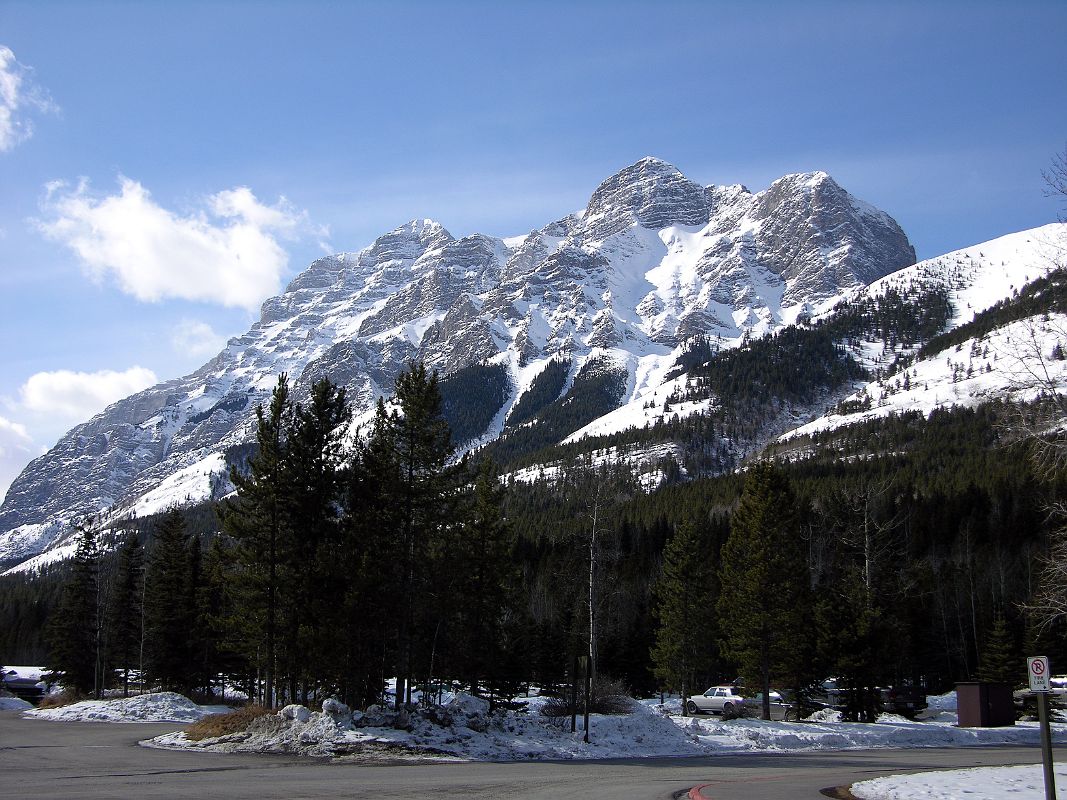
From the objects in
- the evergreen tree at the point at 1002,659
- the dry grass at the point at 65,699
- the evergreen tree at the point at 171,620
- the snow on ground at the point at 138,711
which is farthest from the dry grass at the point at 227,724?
the evergreen tree at the point at 1002,659

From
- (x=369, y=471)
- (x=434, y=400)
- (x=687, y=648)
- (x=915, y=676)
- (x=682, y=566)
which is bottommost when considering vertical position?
(x=915, y=676)

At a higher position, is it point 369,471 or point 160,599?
point 369,471

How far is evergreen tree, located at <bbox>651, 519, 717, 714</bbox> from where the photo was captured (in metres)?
52.3

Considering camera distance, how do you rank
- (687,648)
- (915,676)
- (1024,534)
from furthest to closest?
1. (1024,534)
2. (915,676)
3. (687,648)

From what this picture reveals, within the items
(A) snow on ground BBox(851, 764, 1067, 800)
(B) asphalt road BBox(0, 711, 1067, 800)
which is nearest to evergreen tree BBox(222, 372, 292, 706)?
(B) asphalt road BBox(0, 711, 1067, 800)

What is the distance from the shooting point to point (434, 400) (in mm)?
32844

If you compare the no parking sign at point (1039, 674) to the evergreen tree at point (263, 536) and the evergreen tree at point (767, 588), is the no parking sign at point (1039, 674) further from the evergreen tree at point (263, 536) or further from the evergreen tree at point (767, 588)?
the evergreen tree at point (767, 588)

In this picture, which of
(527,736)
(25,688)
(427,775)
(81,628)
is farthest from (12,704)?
(427,775)

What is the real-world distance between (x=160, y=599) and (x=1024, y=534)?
81725 mm

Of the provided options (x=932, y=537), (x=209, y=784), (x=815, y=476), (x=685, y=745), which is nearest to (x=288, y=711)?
(x=209, y=784)

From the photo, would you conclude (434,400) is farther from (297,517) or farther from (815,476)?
(815,476)

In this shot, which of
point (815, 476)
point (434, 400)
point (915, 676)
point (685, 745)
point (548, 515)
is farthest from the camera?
point (548, 515)

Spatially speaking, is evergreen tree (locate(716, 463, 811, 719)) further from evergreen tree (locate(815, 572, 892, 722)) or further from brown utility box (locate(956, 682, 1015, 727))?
brown utility box (locate(956, 682, 1015, 727))

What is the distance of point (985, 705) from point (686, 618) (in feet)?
58.1
